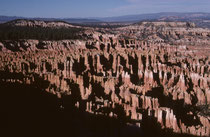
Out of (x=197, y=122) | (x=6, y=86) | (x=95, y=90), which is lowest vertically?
(x=197, y=122)

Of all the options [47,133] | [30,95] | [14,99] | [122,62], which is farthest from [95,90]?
[122,62]

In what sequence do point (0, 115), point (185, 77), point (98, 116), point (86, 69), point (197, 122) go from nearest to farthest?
point (0, 115) < point (98, 116) < point (197, 122) < point (185, 77) < point (86, 69)

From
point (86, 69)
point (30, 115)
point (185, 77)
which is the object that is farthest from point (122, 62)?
point (30, 115)

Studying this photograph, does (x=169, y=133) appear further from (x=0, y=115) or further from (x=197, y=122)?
(x=0, y=115)

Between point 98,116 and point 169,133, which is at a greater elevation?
point 98,116

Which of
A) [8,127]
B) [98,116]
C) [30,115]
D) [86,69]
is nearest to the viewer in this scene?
[8,127]

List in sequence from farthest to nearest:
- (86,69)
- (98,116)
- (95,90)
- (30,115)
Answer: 1. (86,69)
2. (95,90)
3. (98,116)
4. (30,115)

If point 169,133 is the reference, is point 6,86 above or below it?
above

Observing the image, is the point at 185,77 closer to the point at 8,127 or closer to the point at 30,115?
the point at 30,115

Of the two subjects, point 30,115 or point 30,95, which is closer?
point 30,115
